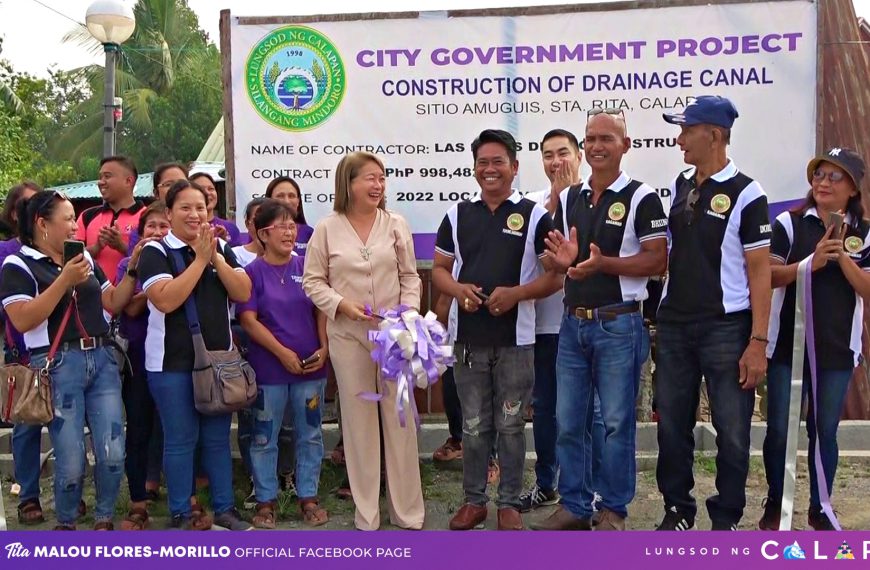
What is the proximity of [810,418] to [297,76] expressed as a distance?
4066 mm

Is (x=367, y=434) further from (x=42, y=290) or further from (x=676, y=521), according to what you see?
(x=42, y=290)

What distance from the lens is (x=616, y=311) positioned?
13.1 ft

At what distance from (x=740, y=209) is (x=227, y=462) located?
2.90 meters

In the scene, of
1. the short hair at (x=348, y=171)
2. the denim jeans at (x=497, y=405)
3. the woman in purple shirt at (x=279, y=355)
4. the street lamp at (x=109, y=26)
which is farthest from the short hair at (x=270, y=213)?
the street lamp at (x=109, y=26)

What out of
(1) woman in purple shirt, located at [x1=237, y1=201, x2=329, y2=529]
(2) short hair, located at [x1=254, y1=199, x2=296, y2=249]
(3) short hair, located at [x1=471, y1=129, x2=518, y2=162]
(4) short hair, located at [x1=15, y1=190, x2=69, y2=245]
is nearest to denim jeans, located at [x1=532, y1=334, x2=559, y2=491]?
(3) short hair, located at [x1=471, y1=129, x2=518, y2=162]

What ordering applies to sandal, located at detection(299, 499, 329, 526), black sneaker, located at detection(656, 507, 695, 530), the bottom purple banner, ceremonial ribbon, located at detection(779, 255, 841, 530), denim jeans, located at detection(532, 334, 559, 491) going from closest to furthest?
the bottom purple banner < ceremonial ribbon, located at detection(779, 255, 841, 530) < black sneaker, located at detection(656, 507, 695, 530) < sandal, located at detection(299, 499, 329, 526) < denim jeans, located at detection(532, 334, 559, 491)

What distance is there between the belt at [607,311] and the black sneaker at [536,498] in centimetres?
136

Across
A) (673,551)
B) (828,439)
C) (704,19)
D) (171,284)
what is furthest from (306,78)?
(673,551)

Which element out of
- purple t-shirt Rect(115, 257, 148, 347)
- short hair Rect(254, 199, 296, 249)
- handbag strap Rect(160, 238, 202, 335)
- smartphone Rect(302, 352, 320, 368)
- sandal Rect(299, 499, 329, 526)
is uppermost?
short hair Rect(254, 199, 296, 249)

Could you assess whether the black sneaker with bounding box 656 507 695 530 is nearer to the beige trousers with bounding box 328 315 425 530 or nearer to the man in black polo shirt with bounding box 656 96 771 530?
the man in black polo shirt with bounding box 656 96 771 530

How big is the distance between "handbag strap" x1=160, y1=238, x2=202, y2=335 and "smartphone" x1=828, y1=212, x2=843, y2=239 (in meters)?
3.08

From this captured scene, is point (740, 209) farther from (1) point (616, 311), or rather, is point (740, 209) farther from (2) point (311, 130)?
(2) point (311, 130)

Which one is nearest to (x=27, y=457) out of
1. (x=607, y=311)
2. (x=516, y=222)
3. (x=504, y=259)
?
(x=504, y=259)

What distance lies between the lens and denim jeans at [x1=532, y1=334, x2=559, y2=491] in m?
4.73
